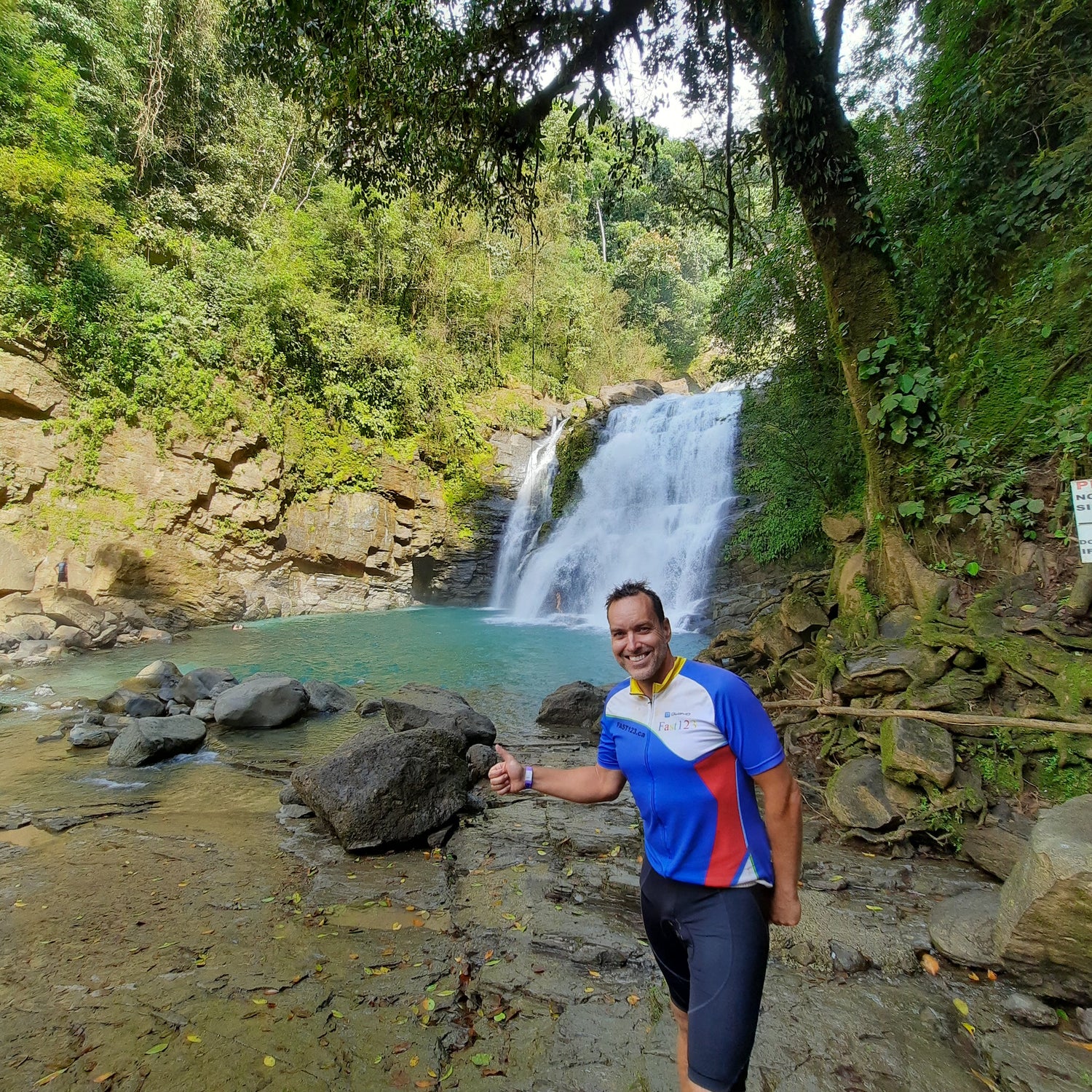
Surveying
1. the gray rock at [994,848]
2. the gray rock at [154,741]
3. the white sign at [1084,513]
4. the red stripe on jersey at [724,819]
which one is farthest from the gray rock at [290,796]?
the white sign at [1084,513]

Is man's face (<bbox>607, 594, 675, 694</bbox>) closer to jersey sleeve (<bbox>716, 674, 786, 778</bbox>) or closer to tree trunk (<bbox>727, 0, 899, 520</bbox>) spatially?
jersey sleeve (<bbox>716, 674, 786, 778</bbox>)

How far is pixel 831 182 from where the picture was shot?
16.4ft

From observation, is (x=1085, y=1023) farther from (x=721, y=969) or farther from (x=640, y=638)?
(x=640, y=638)

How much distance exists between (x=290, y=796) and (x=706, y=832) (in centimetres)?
383

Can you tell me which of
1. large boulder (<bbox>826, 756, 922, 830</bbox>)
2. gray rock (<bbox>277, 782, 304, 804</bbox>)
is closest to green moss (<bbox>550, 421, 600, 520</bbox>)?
gray rock (<bbox>277, 782, 304, 804</bbox>)

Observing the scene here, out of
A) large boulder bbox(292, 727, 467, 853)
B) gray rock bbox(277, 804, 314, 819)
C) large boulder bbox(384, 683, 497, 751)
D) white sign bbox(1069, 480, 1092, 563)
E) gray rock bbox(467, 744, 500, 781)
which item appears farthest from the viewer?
large boulder bbox(384, 683, 497, 751)

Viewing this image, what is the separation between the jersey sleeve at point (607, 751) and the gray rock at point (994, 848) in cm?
255

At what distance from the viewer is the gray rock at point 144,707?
653 centimetres

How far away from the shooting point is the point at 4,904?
288 centimetres

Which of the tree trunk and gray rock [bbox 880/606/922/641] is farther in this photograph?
the tree trunk

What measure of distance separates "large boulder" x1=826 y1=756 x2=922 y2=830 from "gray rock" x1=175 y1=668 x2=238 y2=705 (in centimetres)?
686

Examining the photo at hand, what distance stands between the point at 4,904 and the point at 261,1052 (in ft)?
6.32

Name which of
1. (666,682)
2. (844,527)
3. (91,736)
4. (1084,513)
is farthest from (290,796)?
(844,527)

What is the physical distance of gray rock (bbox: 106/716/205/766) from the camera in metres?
5.16
